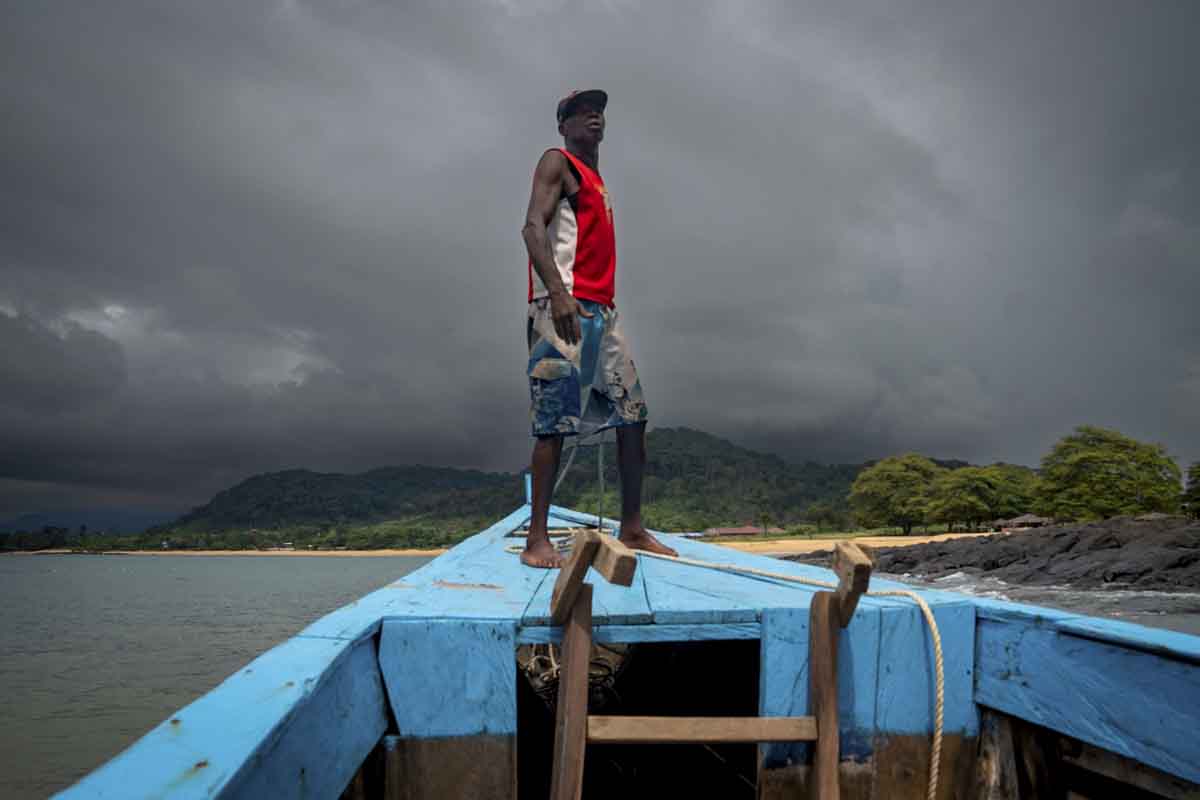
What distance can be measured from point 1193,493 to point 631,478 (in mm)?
58056

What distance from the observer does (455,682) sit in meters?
1.58

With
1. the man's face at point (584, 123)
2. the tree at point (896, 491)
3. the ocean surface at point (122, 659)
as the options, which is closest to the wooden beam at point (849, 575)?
the man's face at point (584, 123)

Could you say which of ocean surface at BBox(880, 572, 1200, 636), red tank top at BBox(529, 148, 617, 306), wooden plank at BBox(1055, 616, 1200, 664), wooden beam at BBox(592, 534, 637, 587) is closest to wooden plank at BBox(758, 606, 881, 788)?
wooden plank at BBox(1055, 616, 1200, 664)

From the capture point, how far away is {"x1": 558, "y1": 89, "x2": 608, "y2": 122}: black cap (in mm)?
3504

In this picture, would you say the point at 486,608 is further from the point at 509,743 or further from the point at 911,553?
the point at 911,553

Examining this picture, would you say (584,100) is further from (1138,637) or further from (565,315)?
(1138,637)

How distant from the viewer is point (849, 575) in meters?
1.46

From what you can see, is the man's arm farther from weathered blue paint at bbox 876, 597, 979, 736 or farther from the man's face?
weathered blue paint at bbox 876, 597, 979, 736

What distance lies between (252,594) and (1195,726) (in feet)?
114

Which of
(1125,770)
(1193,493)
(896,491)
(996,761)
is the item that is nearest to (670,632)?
(996,761)

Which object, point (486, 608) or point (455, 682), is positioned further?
point (486, 608)

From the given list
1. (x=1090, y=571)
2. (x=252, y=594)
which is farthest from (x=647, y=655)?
(x=252, y=594)

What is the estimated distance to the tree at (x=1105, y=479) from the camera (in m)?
42.8

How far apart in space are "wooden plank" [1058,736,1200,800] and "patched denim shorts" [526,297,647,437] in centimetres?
209
